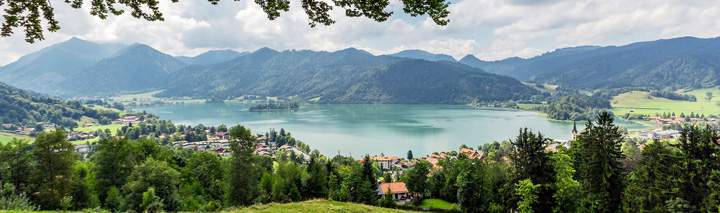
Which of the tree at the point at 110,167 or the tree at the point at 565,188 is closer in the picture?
the tree at the point at 565,188

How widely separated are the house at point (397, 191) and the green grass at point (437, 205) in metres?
3.94

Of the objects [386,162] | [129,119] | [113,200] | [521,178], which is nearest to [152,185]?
[113,200]

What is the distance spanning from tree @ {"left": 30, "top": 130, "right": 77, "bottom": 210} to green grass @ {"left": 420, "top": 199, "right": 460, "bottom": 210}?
80.7 feet

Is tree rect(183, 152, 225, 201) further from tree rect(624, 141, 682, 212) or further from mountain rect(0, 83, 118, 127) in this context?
mountain rect(0, 83, 118, 127)

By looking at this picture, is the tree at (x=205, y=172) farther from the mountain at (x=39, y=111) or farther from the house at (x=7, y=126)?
the mountain at (x=39, y=111)

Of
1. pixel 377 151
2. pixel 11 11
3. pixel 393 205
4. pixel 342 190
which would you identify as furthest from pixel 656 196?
pixel 377 151

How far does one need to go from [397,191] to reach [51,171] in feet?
95.9

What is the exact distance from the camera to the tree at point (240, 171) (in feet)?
79.2

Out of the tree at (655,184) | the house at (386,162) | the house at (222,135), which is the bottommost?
the house at (386,162)

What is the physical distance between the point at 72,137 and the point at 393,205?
3629 inches

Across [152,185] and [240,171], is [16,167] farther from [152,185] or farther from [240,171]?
[240,171]

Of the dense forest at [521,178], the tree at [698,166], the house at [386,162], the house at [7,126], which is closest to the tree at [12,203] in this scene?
the dense forest at [521,178]

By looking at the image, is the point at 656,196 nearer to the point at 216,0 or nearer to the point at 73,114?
the point at 216,0

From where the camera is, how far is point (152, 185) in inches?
808
